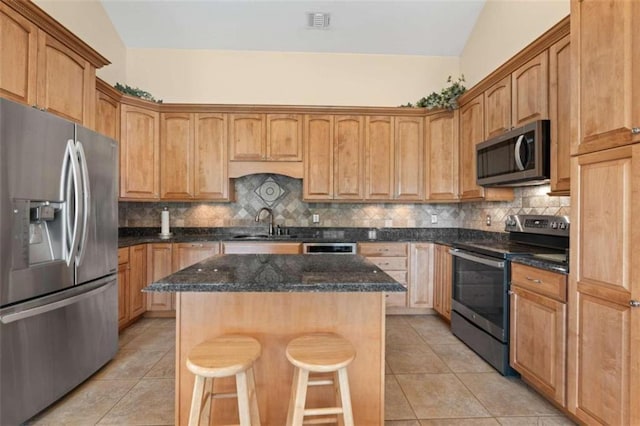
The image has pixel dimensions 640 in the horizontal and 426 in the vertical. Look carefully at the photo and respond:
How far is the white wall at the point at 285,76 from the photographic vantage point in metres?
4.12

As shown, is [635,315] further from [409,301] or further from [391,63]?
[391,63]

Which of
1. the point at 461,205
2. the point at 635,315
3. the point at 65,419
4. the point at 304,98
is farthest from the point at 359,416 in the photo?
the point at 304,98

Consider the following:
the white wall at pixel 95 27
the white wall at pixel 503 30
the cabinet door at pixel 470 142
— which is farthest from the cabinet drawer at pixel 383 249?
the white wall at pixel 95 27

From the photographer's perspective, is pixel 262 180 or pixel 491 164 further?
pixel 262 180

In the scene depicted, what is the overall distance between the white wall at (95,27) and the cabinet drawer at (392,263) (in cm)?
384

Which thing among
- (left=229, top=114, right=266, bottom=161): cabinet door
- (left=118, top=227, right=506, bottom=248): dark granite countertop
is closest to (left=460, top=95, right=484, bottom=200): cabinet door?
(left=118, top=227, right=506, bottom=248): dark granite countertop

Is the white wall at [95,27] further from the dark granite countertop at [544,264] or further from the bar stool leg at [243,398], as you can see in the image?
the dark granite countertop at [544,264]

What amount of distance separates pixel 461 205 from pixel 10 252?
4365mm

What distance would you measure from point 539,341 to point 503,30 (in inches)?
123

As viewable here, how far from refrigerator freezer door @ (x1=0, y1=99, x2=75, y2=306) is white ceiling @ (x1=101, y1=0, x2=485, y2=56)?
2.43m

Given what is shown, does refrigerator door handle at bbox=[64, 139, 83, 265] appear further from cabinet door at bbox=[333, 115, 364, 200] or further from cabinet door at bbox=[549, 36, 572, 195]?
cabinet door at bbox=[549, 36, 572, 195]

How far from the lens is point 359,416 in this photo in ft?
5.34

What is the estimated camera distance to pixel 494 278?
2.52 metres

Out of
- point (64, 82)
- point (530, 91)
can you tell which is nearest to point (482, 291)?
point (530, 91)
